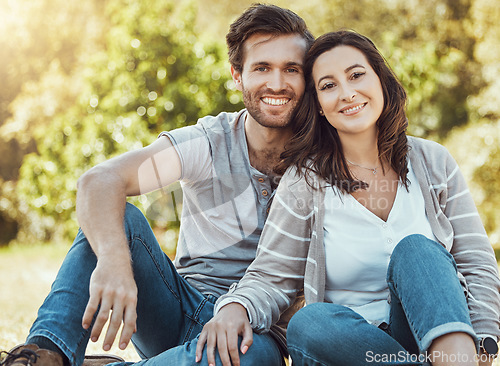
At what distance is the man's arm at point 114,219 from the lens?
5.62ft

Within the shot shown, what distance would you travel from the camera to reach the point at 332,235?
2.00 m

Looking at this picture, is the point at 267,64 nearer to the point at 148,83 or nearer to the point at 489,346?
the point at 489,346

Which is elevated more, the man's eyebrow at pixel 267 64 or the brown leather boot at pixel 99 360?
the man's eyebrow at pixel 267 64

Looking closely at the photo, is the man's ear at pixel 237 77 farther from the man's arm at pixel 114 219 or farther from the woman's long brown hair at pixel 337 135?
the man's arm at pixel 114 219

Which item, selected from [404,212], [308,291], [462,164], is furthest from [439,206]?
[462,164]

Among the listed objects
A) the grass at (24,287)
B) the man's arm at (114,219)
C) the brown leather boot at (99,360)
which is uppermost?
the man's arm at (114,219)

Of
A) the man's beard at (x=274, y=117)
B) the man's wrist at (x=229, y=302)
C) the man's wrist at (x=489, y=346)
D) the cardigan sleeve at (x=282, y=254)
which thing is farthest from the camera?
the man's beard at (x=274, y=117)

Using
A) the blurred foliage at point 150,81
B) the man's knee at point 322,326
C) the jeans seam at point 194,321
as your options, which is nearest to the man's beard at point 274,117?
the jeans seam at point 194,321

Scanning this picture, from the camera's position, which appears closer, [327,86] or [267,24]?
[327,86]

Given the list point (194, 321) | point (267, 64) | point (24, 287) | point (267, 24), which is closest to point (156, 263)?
point (194, 321)

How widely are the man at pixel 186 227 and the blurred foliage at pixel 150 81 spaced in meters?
1.83

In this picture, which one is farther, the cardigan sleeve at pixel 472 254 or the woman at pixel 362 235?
the cardigan sleeve at pixel 472 254

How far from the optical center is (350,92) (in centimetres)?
208

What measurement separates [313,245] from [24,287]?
4698 mm
